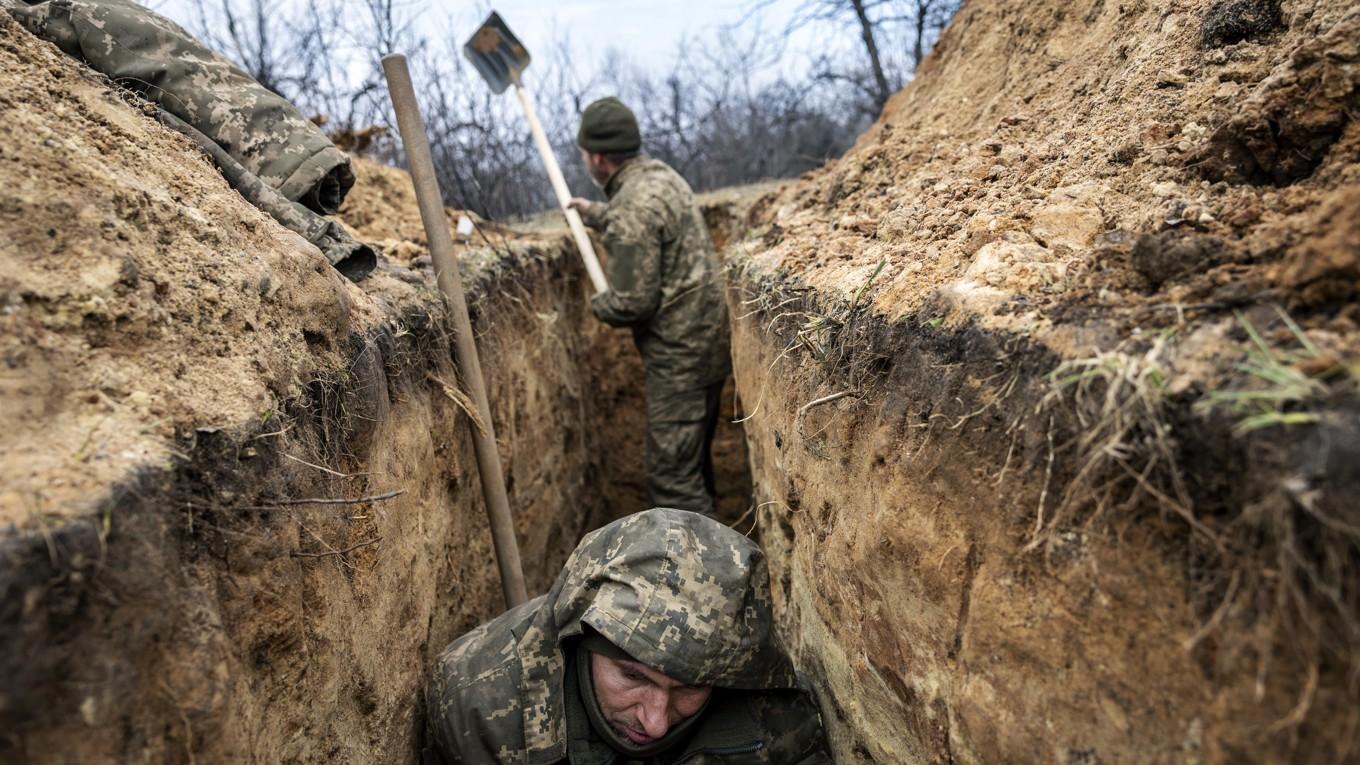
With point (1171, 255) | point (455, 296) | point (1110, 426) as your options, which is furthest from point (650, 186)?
point (1110, 426)

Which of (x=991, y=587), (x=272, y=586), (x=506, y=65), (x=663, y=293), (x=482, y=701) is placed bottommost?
(x=482, y=701)

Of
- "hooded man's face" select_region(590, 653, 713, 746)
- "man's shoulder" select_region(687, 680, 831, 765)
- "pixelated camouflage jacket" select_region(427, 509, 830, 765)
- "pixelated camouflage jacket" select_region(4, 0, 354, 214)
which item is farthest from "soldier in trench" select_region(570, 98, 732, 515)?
"hooded man's face" select_region(590, 653, 713, 746)

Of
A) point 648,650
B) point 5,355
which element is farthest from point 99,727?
point 648,650

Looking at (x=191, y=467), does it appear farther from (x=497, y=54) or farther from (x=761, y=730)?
(x=497, y=54)

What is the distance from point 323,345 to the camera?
2.21 metres

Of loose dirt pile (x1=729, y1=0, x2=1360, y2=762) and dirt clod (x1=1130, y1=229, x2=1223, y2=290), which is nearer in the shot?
loose dirt pile (x1=729, y1=0, x2=1360, y2=762)

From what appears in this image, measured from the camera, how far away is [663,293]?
4809 mm

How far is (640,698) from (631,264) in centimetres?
287

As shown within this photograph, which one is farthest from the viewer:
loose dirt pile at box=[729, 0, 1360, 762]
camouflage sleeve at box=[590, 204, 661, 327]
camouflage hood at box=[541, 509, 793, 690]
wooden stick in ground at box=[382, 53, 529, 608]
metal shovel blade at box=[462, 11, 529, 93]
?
metal shovel blade at box=[462, 11, 529, 93]

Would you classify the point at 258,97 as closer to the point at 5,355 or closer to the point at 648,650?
the point at 5,355

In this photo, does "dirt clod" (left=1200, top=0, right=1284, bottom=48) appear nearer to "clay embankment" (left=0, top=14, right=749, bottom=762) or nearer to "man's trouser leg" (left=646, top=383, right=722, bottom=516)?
"clay embankment" (left=0, top=14, right=749, bottom=762)

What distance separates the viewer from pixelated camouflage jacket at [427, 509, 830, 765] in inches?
79.6

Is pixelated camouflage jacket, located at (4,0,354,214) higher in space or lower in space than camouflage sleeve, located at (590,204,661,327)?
higher

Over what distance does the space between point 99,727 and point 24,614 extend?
0.75ft
